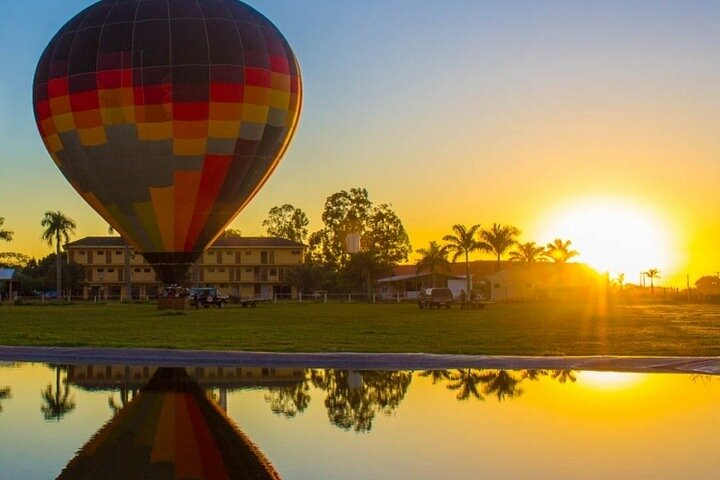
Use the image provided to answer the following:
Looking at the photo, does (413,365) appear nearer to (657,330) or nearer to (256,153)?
(657,330)

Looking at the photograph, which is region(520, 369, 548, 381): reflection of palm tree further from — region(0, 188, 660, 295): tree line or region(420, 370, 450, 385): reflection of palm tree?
region(0, 188, 660, 295): tree line

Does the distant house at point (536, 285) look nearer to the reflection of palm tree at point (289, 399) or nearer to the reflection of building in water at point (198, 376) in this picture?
the reflection of building in water at point (198, 376)

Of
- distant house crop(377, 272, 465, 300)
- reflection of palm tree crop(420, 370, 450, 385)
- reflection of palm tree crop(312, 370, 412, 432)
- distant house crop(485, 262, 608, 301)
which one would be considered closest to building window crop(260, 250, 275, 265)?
distant house crop(377, 272, 465, 300)

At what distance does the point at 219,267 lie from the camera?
392ft

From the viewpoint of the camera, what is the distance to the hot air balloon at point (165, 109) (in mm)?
39125

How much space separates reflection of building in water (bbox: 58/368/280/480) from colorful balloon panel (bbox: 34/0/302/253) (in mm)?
23573

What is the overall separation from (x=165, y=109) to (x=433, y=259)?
72.3 m

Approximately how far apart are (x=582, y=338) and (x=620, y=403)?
629 inches

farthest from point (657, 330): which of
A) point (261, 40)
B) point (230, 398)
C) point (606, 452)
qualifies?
point (606, 452)

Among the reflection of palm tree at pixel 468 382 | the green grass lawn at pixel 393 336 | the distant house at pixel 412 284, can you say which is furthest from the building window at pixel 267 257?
the reflection of palm tree at pixel 468 382

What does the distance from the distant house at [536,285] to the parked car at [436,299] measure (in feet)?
123

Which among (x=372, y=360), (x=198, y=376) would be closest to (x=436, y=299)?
(x=372, y=360)

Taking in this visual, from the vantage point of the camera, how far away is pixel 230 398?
1761 cm

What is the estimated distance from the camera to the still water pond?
11.5 m
